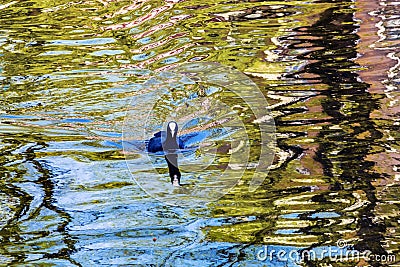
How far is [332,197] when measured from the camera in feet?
16.8

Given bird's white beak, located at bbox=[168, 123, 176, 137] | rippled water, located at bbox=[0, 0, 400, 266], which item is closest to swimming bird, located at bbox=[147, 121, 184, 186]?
bird's white beak, located at bbox=[168, 123, 176, 137]

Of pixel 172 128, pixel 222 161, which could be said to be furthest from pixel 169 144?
pixel 222 161

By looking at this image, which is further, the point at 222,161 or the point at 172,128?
the point at 172,128

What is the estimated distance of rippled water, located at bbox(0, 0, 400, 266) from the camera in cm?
464

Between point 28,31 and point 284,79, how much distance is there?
16.5ft

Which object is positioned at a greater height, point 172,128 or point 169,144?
point 172,128

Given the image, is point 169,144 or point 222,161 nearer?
point 222,161

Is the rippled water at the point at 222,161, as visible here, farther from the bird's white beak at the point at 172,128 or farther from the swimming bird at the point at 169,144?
the bird's white beak at the point at 172,128

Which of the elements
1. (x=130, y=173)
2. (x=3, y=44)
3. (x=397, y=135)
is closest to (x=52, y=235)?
(x=130, y=173)

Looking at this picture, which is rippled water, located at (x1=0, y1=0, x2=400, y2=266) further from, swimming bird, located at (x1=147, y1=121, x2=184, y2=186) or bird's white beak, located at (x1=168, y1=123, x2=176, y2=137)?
bird's white beak, located at (x1=168, y1=123, x2=176, y2=137)

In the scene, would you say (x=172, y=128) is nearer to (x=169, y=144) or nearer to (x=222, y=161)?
(x=169, y=144)

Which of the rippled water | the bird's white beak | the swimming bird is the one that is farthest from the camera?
the bird's white beak

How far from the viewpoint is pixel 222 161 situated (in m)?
6.17

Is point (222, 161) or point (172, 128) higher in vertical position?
point (172, 128)
